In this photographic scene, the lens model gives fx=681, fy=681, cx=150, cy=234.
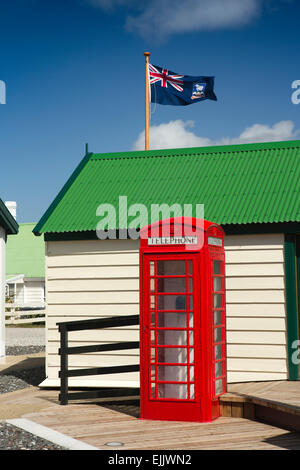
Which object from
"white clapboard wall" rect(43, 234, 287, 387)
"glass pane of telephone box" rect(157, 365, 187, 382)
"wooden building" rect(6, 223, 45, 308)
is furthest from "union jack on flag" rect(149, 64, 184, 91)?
"wooden building" rect(6, 223, 45, 308)

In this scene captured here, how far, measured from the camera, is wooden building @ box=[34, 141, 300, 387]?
470 inches

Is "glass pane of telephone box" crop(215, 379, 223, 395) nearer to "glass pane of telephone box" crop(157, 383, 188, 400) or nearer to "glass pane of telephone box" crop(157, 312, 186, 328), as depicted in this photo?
"glass pane of telephone box" crop(157, 383, 188, 400)

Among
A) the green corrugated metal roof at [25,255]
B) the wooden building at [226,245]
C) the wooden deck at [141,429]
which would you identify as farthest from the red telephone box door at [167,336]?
the green corrugated metal roof at [25,255]

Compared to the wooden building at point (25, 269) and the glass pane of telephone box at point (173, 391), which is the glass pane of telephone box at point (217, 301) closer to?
the glass pane of telephone box at point (173, 391)

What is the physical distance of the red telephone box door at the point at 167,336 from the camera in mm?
9750

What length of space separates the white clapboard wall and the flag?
884 cm

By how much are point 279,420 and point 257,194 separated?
486 cm

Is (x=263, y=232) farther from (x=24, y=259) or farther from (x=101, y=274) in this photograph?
(x=24, y=259)

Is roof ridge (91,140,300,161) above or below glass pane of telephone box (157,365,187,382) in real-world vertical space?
above

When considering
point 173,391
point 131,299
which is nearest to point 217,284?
point 173,391

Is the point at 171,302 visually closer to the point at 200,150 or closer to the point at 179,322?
the point at 179,322

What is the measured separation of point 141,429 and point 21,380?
19.9 ft
